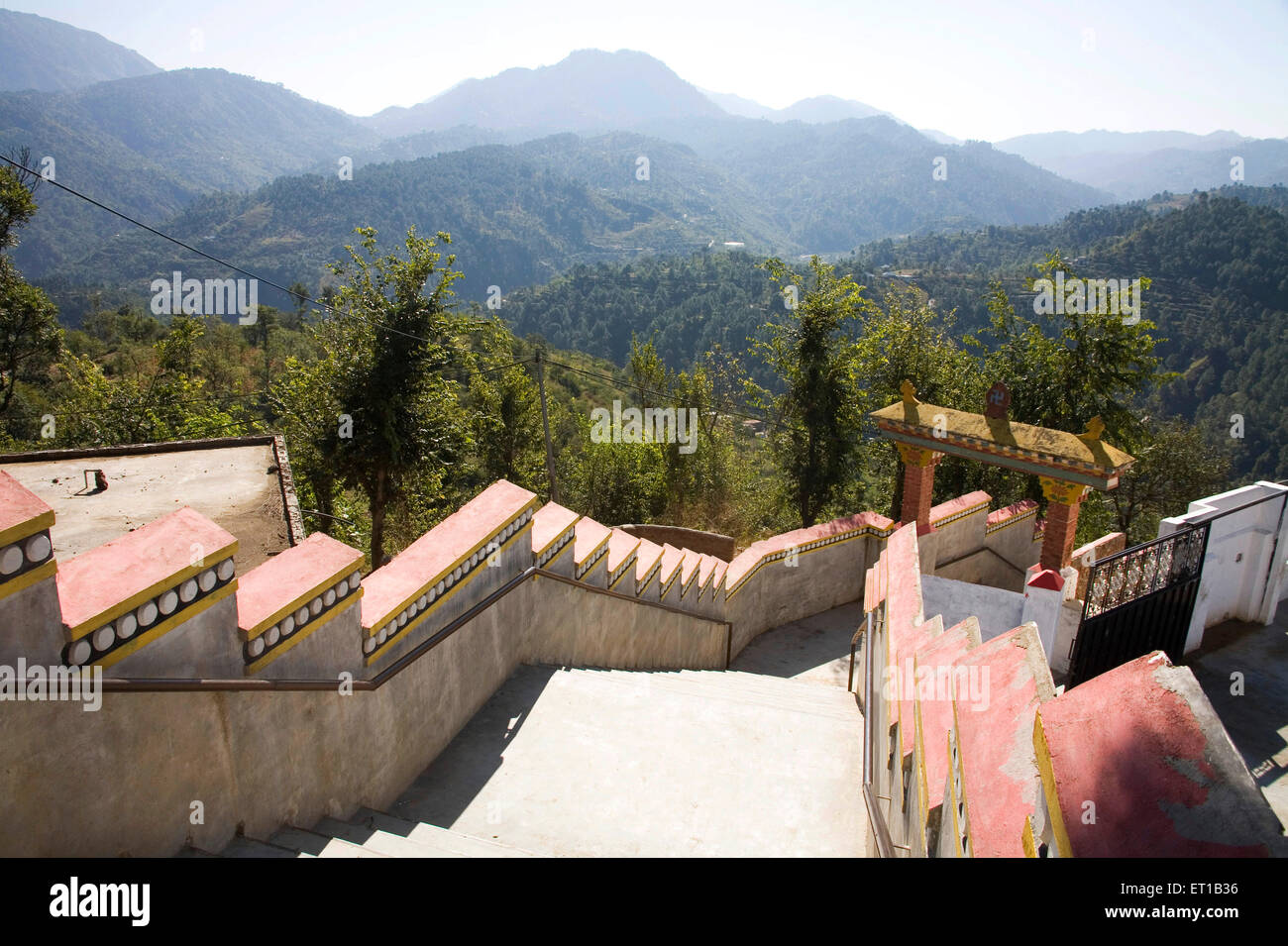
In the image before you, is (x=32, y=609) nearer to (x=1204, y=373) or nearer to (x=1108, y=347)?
(x=1108, y=347)

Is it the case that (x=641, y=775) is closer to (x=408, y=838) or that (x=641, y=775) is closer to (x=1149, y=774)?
(x=408, y=838)

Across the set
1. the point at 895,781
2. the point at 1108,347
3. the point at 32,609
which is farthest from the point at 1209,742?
the point at 1108,347

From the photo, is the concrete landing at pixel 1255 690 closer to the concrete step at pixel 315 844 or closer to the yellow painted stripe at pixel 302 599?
the concrete step at pixel 315 844

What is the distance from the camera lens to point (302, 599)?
4.10 m

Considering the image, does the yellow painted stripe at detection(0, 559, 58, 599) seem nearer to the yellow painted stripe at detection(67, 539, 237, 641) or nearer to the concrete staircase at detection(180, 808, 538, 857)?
the yellow painted stripe at detection(67, 539, 237, 641)

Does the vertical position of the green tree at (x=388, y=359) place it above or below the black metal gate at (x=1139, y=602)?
above

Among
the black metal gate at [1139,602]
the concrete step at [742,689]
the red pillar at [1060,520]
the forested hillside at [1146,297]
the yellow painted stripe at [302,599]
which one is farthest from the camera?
the forested hillside at [1146,297]

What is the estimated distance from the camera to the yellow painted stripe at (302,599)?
12.4ft

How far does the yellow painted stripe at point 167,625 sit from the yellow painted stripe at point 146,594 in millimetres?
75

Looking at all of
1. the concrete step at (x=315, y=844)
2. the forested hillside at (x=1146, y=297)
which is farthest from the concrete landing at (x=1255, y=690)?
the forested hillside at (x=1146, y=297)

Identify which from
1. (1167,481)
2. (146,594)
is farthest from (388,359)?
(1167,481)

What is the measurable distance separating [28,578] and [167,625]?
65cm

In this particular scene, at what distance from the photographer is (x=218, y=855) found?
11.9 ft

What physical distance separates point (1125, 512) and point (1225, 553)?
18.3m
